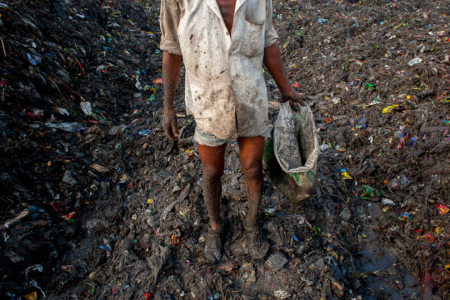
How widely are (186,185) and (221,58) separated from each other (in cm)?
169

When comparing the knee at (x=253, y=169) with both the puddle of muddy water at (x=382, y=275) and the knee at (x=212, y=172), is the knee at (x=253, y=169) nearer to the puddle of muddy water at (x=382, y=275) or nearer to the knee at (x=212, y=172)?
the knee at (x=212, y=172)

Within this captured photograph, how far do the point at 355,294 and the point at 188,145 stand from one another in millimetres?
2294

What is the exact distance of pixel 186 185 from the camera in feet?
9.17

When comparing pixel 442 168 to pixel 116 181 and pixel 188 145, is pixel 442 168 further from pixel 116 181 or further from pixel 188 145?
pixel 116 181

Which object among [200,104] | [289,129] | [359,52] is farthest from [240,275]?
[359,52]

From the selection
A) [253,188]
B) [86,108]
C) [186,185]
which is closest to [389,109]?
[253,188]

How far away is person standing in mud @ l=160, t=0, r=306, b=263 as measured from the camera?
1378 millimetres

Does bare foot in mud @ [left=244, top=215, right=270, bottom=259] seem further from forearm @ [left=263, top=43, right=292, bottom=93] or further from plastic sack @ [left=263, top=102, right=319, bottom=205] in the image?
forearm @ [left=263, top=43, right=292, bottom=93]

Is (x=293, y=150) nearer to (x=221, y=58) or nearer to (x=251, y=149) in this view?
(x=251, y=149)

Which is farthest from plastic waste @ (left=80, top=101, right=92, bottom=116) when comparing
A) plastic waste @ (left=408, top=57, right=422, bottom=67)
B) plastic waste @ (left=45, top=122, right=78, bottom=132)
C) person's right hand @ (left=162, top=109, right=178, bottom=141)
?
plastic waste @ (left=408, top=57, right=422, bottom=67)

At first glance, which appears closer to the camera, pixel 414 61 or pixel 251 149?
pixel 251 149

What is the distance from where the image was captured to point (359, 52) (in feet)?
15.8

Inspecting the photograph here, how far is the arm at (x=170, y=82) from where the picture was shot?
1714mm

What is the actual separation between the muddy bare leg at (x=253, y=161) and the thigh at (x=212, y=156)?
0.48 ft
